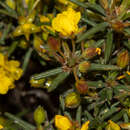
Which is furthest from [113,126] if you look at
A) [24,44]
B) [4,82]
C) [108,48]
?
[24,44]

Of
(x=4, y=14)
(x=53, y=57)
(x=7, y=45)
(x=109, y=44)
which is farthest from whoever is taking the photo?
(x=7, y=45)

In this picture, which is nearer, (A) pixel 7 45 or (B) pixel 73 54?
(B) pixel 73 54

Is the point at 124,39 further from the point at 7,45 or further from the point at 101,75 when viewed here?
the point at 7,45

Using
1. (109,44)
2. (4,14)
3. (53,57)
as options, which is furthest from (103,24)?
(4,14)

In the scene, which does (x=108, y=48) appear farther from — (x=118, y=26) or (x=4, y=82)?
(x=4, y=82)

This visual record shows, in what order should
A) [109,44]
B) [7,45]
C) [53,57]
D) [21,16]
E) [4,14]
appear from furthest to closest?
1. [7,45]
2. [4,14]
3. [21,16]
4. [53,57]
5. [109,44]

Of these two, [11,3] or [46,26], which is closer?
[46,26]

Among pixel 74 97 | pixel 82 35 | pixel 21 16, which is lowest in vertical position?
pixel 74 97

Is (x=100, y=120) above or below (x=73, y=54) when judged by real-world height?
below
